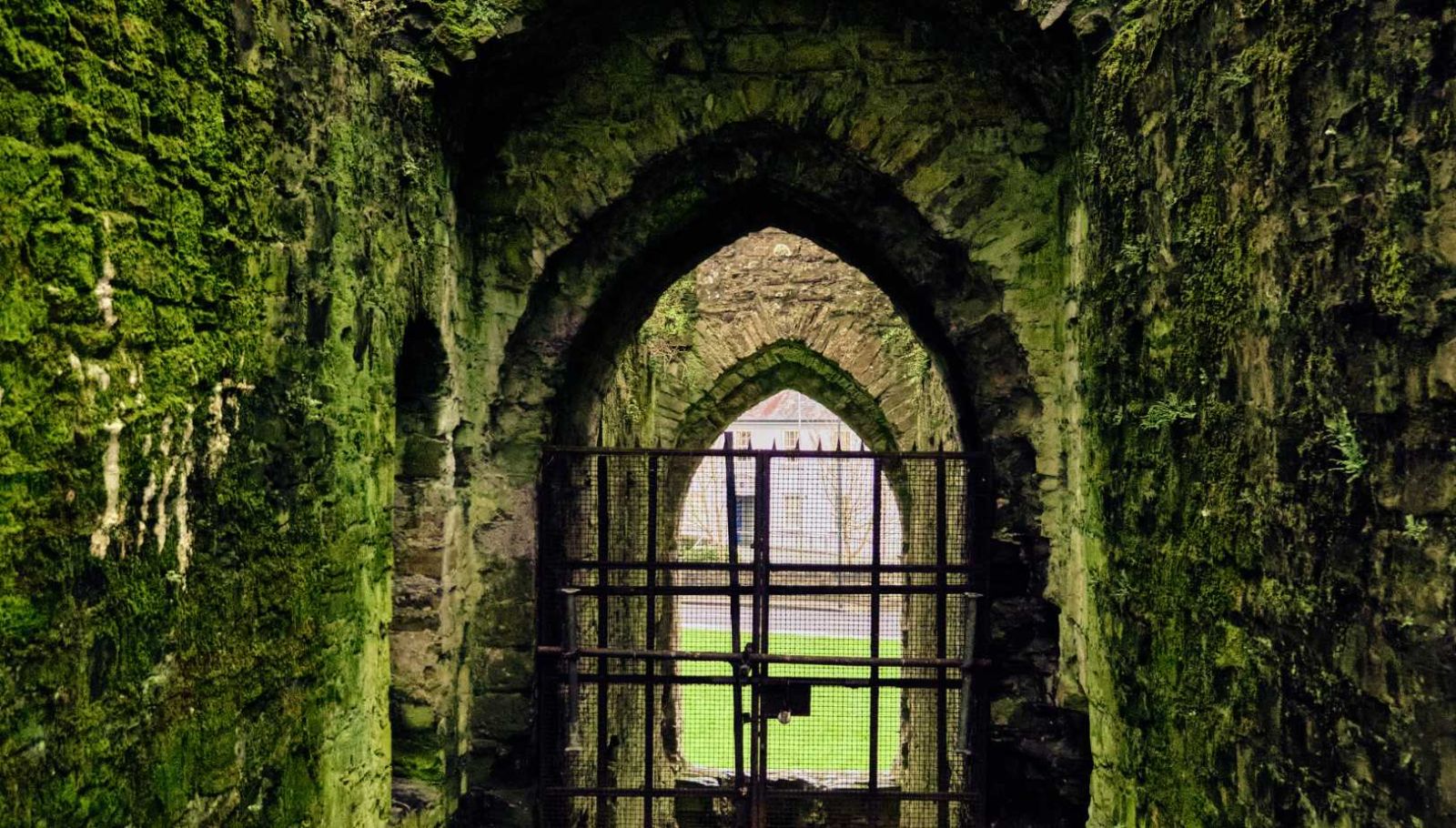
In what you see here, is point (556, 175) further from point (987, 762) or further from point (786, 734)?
point (786, 734)

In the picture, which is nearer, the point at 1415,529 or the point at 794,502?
the point at 1415,529

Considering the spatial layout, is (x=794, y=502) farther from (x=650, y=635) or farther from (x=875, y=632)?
(x=650, y=635)

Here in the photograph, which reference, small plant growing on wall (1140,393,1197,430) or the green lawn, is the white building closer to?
the green lawn

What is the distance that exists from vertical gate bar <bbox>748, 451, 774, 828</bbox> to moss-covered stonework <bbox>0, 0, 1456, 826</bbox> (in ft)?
2.87

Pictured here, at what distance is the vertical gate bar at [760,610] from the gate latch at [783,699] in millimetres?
31

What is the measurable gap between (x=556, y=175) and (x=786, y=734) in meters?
9.41

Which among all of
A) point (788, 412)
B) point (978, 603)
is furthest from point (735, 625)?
point (788, 412)

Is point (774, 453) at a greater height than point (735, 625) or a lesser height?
greater

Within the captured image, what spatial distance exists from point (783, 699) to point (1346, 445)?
3020 mm

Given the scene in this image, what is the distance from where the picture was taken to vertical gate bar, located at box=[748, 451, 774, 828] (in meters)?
4.40

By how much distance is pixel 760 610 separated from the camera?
4.45 m

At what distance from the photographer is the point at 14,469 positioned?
64.1 inches

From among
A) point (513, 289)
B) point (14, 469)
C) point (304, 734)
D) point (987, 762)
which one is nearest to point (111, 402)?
point (14, 469)

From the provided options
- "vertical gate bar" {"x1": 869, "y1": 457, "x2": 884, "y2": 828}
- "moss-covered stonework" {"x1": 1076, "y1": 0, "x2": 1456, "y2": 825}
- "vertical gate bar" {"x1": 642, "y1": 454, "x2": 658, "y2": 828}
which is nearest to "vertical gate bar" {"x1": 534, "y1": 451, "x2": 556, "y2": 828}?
"vertical gate bar" {"x1": 642, "y1": 454, "x2": 658, "y2": 828}
